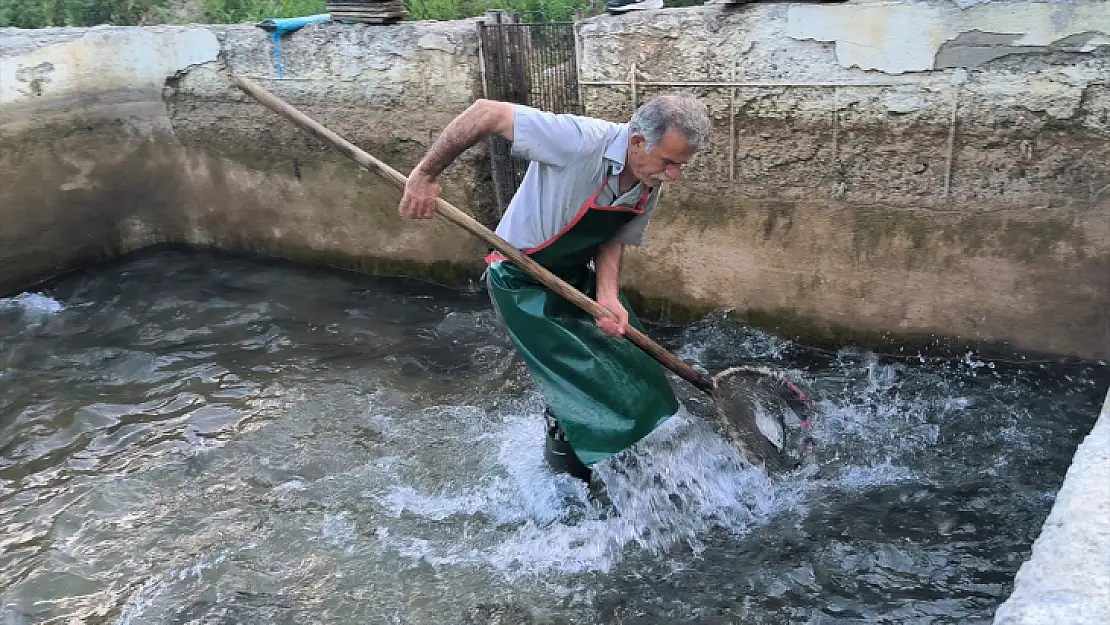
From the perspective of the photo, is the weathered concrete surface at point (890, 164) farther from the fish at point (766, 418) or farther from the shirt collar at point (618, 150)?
the shirt collar at point (618, 150)

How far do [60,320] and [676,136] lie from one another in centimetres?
446

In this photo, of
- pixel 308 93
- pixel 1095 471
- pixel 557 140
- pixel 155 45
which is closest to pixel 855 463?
pixel 1095 471

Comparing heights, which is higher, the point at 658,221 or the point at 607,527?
the point at 658,221

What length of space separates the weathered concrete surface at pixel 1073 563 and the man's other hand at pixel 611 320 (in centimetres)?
152

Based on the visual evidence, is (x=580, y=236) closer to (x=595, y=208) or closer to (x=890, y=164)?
(x=595, y=208)

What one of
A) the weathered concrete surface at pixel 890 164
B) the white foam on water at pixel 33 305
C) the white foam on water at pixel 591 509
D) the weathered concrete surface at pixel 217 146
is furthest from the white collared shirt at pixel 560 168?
the white foam on water at pixel 33 305

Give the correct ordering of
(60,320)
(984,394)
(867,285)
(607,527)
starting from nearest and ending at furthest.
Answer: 1. (607,527)
2. (984,394)
3. (867,285)
4. (60,320)

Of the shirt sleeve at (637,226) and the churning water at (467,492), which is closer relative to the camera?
the churning water at (467,492)

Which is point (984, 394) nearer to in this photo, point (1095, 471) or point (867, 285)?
point (867, 285)

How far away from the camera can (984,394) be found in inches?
163

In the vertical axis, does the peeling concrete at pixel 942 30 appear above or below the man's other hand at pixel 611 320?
above

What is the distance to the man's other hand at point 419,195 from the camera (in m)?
3.04

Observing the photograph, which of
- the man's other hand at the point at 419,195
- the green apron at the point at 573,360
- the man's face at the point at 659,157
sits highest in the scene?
the man's face at the point at 659,157

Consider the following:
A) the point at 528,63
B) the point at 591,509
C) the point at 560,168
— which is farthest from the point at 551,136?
the point at 528,63
